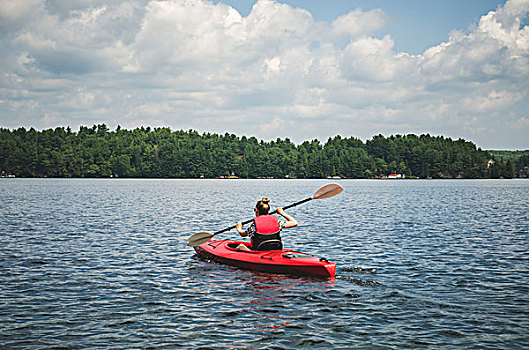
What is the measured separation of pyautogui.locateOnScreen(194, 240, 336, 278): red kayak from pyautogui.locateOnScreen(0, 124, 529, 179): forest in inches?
6399

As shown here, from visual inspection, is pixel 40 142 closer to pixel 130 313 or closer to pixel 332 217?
pixel 332 217

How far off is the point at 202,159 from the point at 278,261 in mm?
168553

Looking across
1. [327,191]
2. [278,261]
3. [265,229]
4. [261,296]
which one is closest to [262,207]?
[265,229]

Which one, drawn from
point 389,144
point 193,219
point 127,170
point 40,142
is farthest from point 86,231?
point 389,144

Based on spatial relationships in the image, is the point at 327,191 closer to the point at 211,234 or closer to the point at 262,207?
the point at 262,207

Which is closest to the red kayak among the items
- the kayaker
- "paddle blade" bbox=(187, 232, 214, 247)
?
the kayaker

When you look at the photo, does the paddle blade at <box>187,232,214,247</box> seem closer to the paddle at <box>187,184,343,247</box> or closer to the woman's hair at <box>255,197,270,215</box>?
the paddle at <box>187,184,343,247</box>

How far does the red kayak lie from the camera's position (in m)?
12.9

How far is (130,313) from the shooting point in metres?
10.2

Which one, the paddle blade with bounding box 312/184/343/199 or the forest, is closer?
the paddle blade with bounding box 312/184/343/199

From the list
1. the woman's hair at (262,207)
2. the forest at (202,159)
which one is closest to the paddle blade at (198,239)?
the woman's hair at (262,207)

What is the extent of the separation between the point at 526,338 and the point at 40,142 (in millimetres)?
189481

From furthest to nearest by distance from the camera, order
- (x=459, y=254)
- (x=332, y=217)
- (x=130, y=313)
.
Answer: (x=332, y=217) → (x=459, y=254) → (x=130, y=313)

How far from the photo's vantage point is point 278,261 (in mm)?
13375
